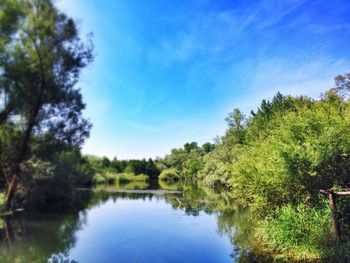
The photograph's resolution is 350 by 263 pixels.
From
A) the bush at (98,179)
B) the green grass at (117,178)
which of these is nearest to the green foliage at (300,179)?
the bush at (98,179)

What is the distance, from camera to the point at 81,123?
712 centimetres

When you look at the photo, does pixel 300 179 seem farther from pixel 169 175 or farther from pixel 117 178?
pixel 169 175

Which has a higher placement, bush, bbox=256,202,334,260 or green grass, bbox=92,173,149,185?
green grass, bbox=92,173,149,185

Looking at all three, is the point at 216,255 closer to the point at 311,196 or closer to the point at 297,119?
the point at 311,196

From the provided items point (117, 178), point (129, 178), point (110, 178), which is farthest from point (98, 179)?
point (129, 178)

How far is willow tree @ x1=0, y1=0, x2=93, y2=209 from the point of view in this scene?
5.28 meters

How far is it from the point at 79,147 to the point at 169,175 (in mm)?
77343

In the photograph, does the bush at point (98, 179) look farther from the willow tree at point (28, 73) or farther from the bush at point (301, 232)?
the willow tree at point (28, 73)

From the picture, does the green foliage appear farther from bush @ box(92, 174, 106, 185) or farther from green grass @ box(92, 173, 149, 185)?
green grass @ box(92, 173, 149, 185)

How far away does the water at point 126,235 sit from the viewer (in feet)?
47.1

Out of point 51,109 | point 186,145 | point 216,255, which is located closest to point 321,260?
point 216,255

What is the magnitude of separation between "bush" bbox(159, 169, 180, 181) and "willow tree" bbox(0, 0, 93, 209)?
77957mm

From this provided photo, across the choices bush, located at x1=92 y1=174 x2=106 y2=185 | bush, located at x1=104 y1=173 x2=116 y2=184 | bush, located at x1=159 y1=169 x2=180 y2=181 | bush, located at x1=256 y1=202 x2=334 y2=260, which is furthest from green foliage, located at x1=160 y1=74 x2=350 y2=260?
bush, located at x1=159 y1=169 x2=180 y2=181

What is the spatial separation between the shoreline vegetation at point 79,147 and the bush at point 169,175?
2070 inches
